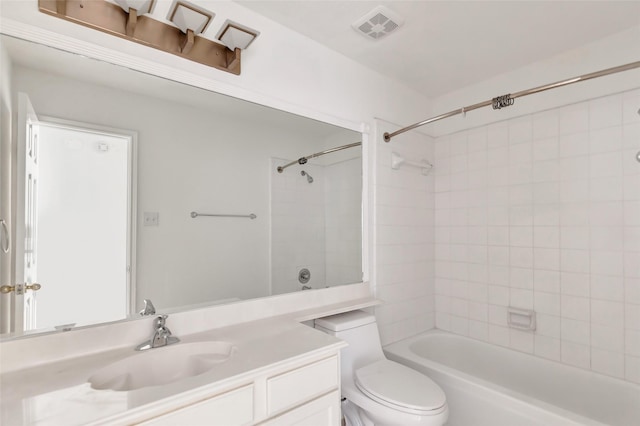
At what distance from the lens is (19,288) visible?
1.06 m

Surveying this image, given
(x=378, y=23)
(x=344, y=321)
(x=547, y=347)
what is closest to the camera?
(x=378, y=23)

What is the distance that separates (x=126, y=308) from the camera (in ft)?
4.04

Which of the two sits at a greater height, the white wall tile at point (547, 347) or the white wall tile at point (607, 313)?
the white wall tile at point (607, 313)

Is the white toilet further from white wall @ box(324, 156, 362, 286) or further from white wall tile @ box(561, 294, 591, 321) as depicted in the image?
white wall tile @ box(561, 294, 591, 321)

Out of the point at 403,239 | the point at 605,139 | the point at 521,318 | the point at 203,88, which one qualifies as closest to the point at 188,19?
the point at 203,88

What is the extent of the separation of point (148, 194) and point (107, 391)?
757 mm

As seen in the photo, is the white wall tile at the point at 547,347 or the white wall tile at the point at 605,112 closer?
the white wall tile at the point at 605,112

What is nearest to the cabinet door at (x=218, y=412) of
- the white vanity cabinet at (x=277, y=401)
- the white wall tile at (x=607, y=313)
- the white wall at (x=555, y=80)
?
the white vanity cabinet at (x=277, y=401)

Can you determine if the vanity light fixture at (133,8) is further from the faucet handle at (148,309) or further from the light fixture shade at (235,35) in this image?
the faucet handle at (148,309)

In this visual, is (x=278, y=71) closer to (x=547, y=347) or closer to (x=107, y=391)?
(x=107, y=391)

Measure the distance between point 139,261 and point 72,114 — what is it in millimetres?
616

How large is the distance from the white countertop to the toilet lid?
1.49ft

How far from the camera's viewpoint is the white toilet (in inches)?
53.5

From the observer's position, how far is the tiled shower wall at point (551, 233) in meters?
1.77
